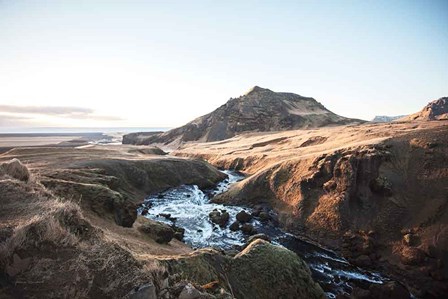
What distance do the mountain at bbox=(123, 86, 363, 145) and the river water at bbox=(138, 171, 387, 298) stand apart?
93428mm

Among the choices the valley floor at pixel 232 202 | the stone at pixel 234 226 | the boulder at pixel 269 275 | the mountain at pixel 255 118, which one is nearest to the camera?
the valley floor at pixel 232 202

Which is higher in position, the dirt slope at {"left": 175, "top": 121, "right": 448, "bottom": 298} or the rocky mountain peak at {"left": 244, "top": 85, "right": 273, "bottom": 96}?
the rocky mountain peak at {"left": 244, "top": 85, "right": 273, "bottom": 96}

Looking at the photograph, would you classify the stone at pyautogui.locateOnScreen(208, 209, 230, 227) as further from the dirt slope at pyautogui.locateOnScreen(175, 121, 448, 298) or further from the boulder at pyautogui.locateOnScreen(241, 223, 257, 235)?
the dirt slope at pyautogui.locateOnScreen(175, 121, 448, 298)

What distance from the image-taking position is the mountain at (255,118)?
447ft

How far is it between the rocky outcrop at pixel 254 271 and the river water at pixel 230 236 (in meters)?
8.28

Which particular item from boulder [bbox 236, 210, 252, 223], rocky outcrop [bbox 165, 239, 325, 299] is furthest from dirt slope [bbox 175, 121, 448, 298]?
rocky outcrop [bbox 165, 239, 325, 299]

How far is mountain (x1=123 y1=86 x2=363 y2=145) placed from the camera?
13612 centimetres

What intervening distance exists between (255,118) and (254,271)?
13153cm

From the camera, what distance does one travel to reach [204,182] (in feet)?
180

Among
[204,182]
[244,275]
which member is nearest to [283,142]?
[204,182]

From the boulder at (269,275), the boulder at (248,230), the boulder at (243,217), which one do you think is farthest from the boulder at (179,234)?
the boulder at (269,275)

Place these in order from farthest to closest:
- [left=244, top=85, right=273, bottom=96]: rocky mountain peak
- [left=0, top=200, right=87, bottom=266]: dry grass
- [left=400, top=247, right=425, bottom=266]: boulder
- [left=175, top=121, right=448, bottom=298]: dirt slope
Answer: [left=244, top=85, right=273, bottom=96]: rocky mountain peak → [left=175, top=121, right=448, bottom=298]: dirt slope → [left=400, top=247, right=425, bottom=266]: boulder → [left=0, top=200, right=87, bottom=266]: dry grass

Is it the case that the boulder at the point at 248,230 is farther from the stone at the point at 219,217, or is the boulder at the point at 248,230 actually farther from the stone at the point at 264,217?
the stone at the point at 264,217

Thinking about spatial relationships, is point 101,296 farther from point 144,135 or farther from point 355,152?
point 144,135
